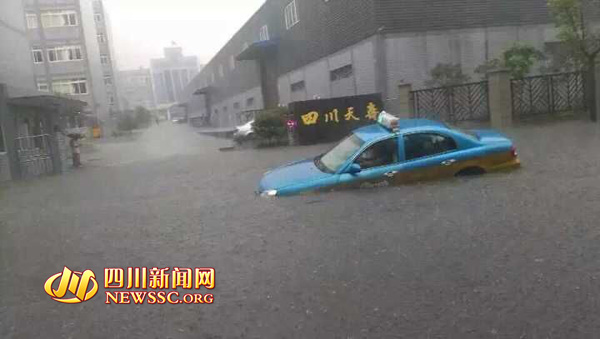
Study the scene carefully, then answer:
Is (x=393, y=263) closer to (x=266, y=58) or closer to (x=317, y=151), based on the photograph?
(x=317, y=151)

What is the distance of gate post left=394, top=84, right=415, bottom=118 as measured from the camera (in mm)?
17297

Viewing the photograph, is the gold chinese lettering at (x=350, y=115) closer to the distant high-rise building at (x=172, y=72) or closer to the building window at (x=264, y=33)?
the building window at (x=264, y=33)

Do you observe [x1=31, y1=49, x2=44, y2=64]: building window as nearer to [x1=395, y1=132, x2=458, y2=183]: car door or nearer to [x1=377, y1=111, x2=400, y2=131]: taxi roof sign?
[x1=377, y1=111, x2=400, y2=131]: taxi roof sign

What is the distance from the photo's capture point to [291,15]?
27.7 m

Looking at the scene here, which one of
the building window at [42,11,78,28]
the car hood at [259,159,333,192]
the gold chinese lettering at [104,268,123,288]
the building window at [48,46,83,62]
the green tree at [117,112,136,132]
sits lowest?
the gold chinese lettering at [104,268,123,288]

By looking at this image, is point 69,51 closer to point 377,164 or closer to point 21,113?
point 21,113

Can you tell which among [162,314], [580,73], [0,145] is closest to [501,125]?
[580,73]

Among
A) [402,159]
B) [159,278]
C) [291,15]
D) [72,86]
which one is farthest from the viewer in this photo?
[72,86]

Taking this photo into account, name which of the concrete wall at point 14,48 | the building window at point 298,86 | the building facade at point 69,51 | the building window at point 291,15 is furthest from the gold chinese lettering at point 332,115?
the building facade at point 69,51

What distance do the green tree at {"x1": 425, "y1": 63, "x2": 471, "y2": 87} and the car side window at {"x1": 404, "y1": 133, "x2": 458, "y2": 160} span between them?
35.5 feet

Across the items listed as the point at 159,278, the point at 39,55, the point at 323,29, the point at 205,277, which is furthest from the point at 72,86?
the point at 205,277

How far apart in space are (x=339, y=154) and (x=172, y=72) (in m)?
100

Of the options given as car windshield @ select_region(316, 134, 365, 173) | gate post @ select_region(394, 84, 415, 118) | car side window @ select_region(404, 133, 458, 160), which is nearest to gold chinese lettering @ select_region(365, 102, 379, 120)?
gate post @ select_region(394, 84, 415, 118)

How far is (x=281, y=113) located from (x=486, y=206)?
1398 centimetres
